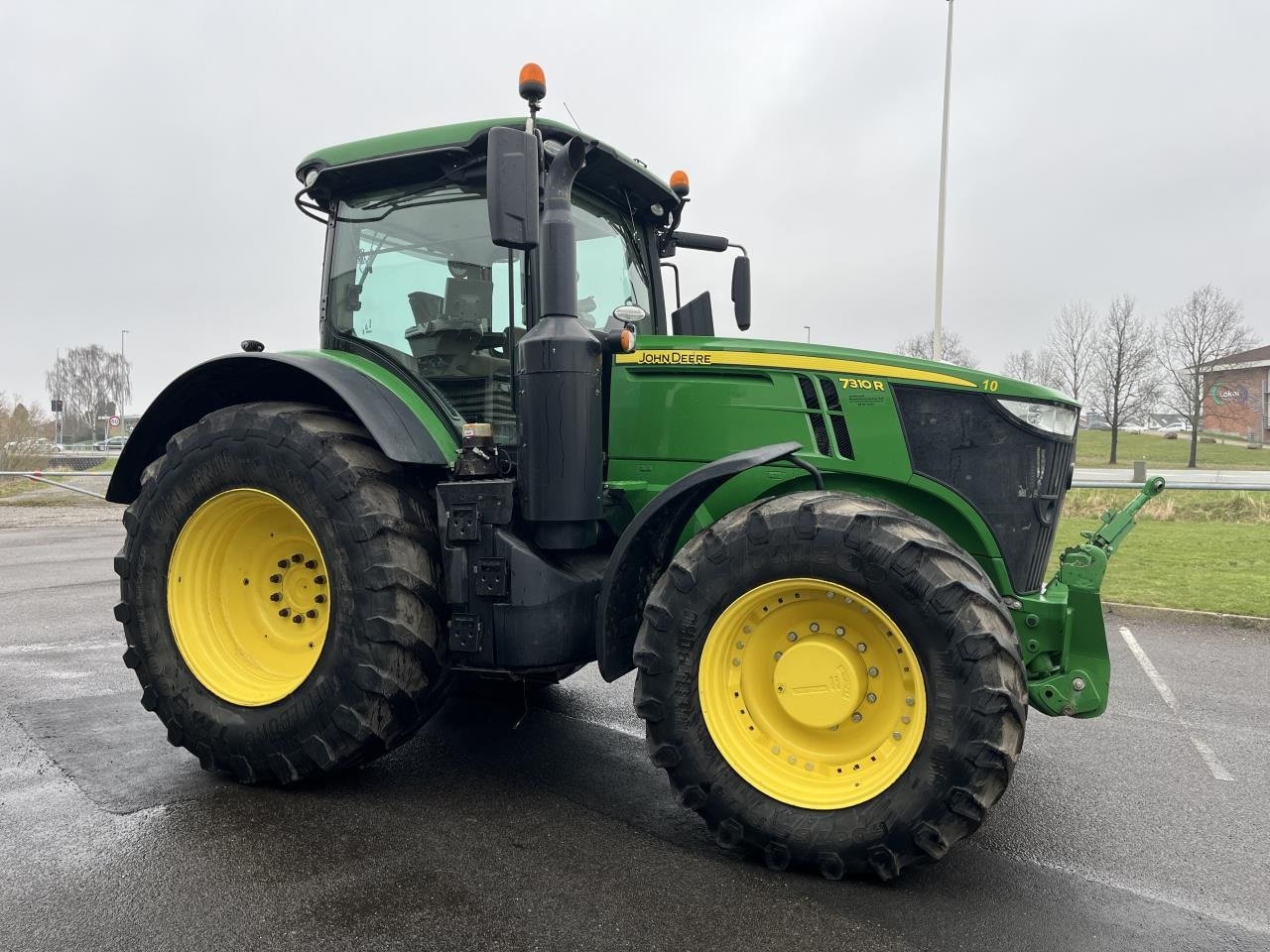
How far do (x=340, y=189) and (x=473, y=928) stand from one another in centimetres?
325

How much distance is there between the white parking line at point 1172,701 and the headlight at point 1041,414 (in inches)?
69.3

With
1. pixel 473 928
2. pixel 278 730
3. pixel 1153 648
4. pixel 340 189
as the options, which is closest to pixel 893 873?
pixel 473 928

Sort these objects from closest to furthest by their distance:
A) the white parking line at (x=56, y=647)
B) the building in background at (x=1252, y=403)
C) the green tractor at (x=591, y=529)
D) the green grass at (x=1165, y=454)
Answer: the green tractor at (x=591, y=529), the white parking line at (x=56, y=647), the green grass at (x=1165, y=454), the building in background at (x=1252, y=403)

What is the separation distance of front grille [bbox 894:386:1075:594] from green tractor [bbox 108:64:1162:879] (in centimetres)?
1

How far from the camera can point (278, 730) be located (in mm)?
3457

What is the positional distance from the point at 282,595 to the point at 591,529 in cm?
147

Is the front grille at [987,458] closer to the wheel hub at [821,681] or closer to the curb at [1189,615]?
the wheel hub at [821,681]

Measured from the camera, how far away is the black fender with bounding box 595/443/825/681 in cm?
305

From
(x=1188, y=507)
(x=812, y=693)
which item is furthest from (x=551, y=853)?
(x=1188, y=507)

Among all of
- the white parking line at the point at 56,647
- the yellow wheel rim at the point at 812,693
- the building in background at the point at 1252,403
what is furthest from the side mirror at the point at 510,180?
the building in background at the point at 1252,403

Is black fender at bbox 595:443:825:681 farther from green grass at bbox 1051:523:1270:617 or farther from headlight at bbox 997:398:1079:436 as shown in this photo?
green grass at bbox 1051:523:1270:617

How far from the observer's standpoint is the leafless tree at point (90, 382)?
6469 cm

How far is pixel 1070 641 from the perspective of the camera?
129 inches

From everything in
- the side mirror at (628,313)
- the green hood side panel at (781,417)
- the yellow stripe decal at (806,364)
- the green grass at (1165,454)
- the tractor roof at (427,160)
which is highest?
the tractor roof at (427,160)
